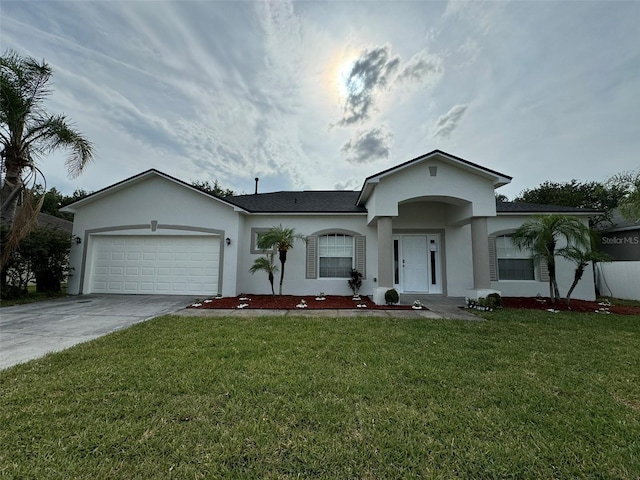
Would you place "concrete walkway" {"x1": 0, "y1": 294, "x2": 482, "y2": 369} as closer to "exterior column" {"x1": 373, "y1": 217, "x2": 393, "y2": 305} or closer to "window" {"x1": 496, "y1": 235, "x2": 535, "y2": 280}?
"exterior column" {"x1": 373, "y1": 217, "x2": 393, "y2": 305}

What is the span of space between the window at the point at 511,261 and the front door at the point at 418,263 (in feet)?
8.48

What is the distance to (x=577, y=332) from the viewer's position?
5844 mm

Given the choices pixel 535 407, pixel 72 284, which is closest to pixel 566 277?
pixel 535 407

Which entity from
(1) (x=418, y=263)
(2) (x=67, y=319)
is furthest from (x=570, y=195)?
(2) (x=67, y=319)

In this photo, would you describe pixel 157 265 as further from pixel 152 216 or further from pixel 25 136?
pixel 25 136

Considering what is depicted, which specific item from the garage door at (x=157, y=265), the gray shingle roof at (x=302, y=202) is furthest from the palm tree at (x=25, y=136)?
the gray shingle roof at (x=302, y=202)

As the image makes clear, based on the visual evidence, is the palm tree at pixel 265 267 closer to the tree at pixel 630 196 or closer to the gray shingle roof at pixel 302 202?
the gray shingle roof at pixel 302 202

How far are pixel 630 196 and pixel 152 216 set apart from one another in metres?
17.7

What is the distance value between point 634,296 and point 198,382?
17404mm

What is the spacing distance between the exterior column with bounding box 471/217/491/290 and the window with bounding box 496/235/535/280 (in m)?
2.85

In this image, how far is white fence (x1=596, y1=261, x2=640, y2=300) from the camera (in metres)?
11.7

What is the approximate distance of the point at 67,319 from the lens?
6.70m

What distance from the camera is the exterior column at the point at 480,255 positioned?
30.1 feet

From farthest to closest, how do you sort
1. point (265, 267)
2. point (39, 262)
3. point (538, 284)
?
point (538, 284), point (265, 267), point (39, 262)
